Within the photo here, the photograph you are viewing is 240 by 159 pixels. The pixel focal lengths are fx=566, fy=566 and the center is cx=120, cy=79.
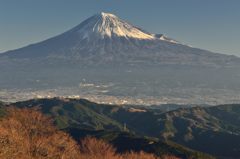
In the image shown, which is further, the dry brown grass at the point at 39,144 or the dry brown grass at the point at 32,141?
the dry brown grass at the point at 39,144

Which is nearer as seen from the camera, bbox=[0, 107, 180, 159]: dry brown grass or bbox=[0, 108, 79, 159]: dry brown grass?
bbox=[0, 108, 79, 159]: dry brown grass

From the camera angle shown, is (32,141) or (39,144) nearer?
(39,144)

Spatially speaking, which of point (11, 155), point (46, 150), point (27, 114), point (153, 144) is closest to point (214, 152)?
point (153, 144)

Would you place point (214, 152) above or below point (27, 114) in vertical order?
below

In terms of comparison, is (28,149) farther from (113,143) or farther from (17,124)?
(113,143)

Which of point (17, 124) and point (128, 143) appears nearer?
point (17, 124)

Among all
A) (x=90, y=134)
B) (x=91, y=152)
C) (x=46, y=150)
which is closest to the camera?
(x=46, y=150)

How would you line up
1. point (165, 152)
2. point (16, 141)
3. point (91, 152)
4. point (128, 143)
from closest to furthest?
1. point (16, 141)
2. point (91, 152)
3. point (165, 152)
4. point (128, 143)

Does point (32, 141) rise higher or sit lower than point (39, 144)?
lower
